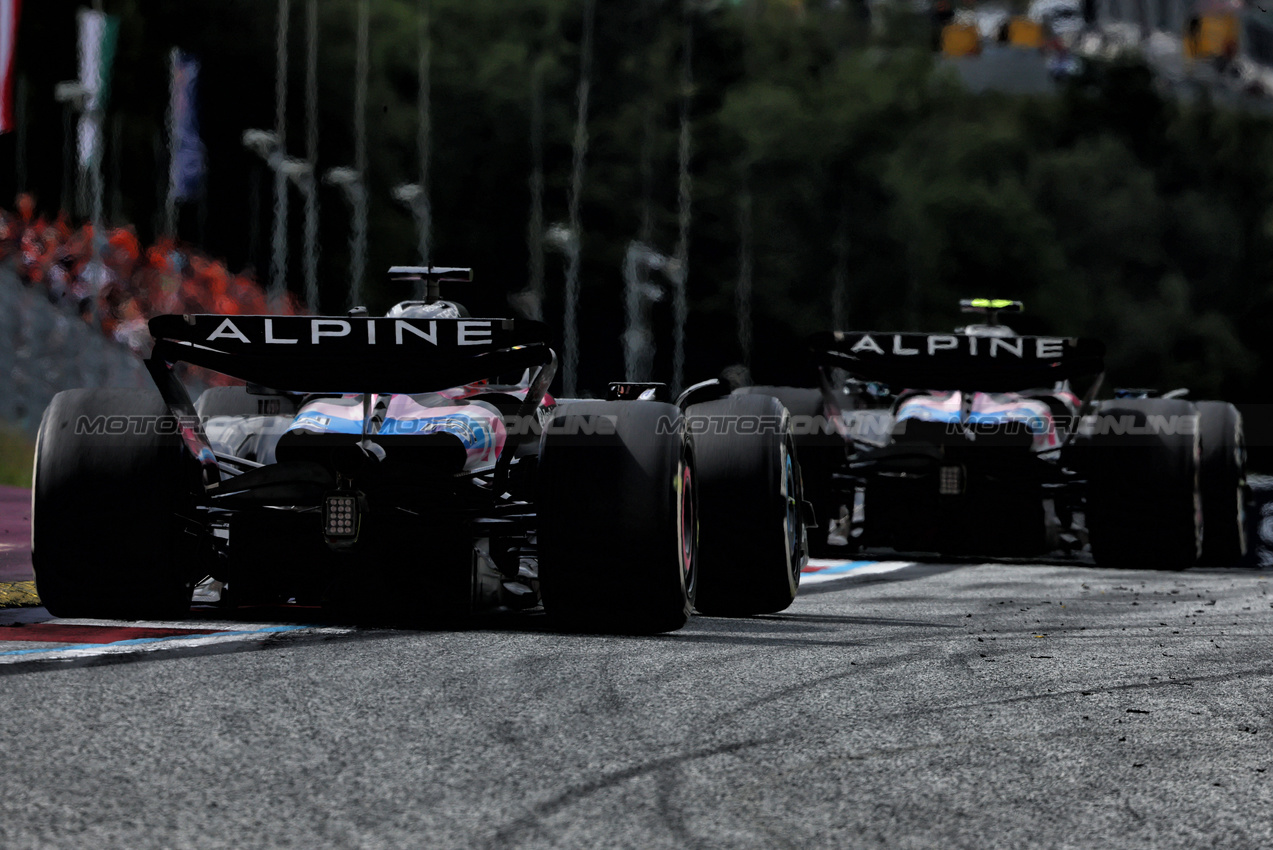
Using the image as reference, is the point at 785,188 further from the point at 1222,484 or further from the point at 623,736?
the point at 623,736

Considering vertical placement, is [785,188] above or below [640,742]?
above

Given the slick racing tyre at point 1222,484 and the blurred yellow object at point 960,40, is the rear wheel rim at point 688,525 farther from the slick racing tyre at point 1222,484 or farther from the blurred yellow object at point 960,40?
the blurred yellow object at point 960,40

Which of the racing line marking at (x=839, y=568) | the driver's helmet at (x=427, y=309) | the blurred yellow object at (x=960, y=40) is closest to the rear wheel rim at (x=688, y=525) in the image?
the driver's helmet at (x=427, y=309)

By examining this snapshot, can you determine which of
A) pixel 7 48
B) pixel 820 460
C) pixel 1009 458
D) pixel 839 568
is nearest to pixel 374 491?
pixel 839 568

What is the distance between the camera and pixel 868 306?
72250 millimetres

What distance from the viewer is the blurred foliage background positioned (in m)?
65.6

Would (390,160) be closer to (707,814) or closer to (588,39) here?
(588,39)

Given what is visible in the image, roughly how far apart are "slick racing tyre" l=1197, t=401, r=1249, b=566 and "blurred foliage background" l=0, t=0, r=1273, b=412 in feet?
147

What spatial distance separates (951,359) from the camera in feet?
41.8

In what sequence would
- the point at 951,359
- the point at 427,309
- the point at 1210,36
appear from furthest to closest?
1. the point at 1210,36
2. the point at 951,359
3. the point at 427,309

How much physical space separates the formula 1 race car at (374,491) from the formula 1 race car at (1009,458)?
4.82 m

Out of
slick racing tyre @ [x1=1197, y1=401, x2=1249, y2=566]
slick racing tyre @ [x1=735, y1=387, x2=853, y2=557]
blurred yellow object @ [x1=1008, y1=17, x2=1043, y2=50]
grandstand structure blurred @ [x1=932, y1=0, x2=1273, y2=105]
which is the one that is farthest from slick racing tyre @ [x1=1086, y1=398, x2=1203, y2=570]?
blurred yellow object @ [x1=1008, y1=17, x2=1043, y2=50]

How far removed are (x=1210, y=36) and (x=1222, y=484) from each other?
463 feet

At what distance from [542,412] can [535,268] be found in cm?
5649
